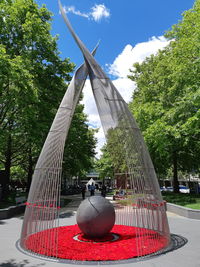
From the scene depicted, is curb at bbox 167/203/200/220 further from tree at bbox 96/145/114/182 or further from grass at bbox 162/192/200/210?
tree at bbox 96/145/114/182

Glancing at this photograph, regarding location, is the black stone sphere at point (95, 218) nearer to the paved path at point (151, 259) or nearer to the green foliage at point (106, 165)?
the paved path at point (151, 259)

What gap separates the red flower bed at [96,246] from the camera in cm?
704

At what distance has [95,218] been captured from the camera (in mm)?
8250

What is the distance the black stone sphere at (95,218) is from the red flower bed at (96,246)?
1.28 feet

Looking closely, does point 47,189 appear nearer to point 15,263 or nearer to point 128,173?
point 15,263

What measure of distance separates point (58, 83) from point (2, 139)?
813 centimetres

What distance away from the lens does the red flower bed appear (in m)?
7.04

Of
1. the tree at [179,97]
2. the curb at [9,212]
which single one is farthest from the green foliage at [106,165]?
the curb at [9,212]

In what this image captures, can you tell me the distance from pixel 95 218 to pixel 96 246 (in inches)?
34.8

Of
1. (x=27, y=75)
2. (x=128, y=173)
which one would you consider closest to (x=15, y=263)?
(x=128, y=173)

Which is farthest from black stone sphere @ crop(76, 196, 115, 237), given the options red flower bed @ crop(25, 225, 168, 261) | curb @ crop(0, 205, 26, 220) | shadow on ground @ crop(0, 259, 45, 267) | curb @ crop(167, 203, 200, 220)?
curb @ crop(0, 205, 26, 220)

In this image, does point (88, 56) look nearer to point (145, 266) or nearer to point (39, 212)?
point (39, 212)

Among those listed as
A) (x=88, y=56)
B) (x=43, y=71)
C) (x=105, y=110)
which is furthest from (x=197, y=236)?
(x=43, y=71)

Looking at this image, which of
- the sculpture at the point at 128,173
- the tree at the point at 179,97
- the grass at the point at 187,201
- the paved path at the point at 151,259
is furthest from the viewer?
the tree at the point at 179,97
